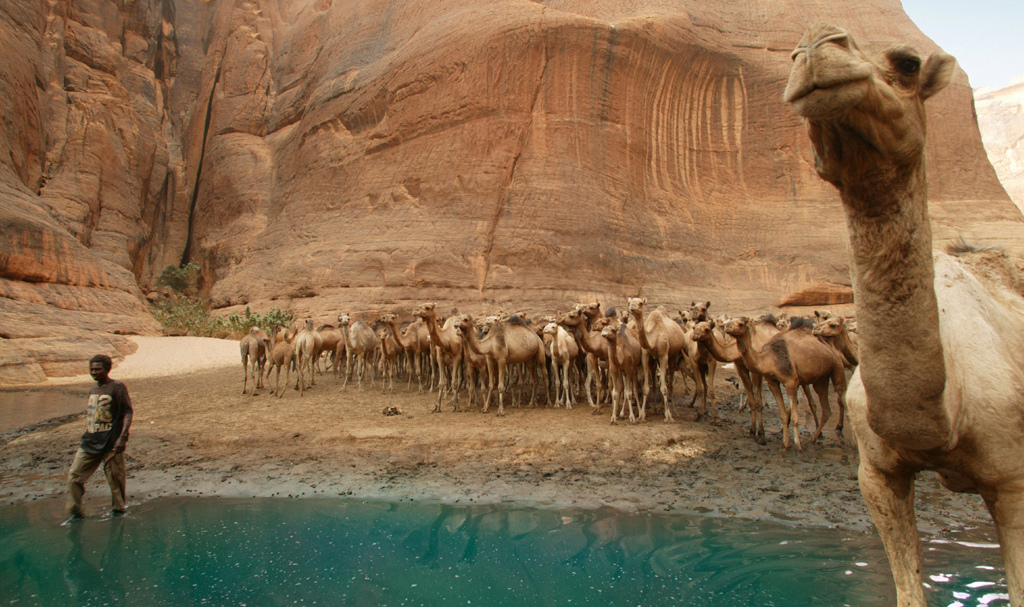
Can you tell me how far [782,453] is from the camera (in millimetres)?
8555

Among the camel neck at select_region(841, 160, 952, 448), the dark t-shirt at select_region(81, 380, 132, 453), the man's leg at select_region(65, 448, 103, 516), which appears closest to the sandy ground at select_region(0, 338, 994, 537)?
the man's leg at select_region(65, 448, 103, 516)

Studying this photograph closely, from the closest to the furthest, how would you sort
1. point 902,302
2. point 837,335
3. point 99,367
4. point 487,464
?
point 902,302 < point 99,367 < point 487,464 < point 837,335

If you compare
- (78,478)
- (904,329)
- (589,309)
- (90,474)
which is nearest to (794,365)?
(589,309)

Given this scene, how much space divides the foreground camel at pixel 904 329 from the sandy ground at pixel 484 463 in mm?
3790

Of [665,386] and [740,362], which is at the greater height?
[740,362]

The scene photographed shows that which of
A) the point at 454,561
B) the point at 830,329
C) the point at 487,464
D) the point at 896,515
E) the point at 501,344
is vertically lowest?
the point at 454,561

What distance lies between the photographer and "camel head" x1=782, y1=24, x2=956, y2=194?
5.74 ft

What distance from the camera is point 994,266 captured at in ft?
11.0

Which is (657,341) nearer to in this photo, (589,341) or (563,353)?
(589,341)

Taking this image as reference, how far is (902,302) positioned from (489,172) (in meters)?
27.9

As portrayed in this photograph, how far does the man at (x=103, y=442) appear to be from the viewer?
6422mm

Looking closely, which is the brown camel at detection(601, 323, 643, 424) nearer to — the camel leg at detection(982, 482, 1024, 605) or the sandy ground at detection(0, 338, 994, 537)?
the sandy ground at detection(0, 338, 994, 537)

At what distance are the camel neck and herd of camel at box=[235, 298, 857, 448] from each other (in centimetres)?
704

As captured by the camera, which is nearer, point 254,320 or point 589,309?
point 589,309
